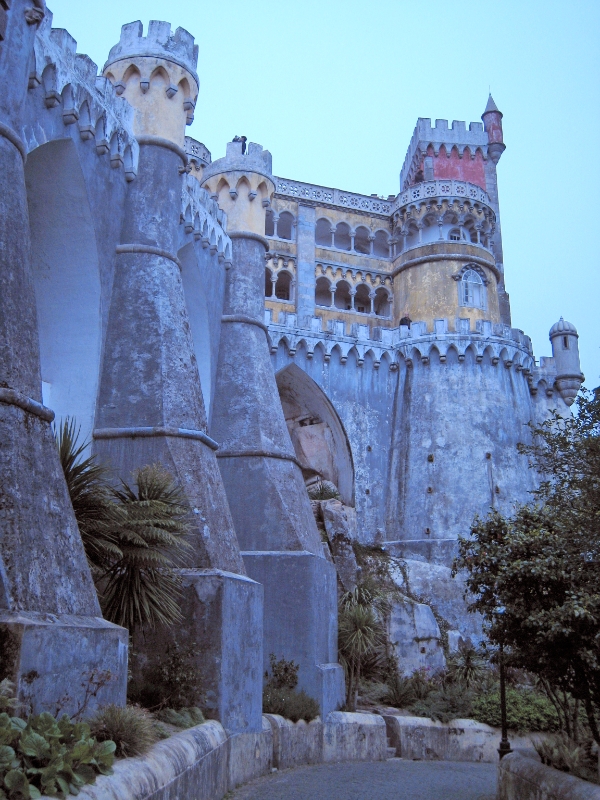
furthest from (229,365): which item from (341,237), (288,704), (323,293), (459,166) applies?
(459,166)

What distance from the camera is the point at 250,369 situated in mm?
21625

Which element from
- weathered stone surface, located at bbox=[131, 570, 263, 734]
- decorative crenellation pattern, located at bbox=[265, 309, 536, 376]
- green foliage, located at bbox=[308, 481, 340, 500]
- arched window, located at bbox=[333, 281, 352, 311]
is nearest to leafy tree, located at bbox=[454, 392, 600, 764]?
weathered stone surface, located at bbox=[131, 570, 263, 734]

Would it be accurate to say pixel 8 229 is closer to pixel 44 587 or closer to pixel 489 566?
pixel 44 587

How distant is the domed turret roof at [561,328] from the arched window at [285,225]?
1413cm

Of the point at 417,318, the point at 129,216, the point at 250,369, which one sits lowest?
the point at 250,369

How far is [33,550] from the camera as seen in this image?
8320 millimetres

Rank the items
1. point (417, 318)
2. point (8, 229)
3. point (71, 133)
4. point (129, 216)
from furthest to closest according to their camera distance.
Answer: point (417, 318)
point (129, 216)
point (71, 133)
point (8, 229)

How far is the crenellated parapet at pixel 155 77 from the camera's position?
18297 mm

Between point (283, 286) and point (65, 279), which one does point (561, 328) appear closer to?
point (283, 286)

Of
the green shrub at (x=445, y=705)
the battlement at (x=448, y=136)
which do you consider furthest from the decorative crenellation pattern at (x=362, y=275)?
the green shrub at (x=445, y=705)

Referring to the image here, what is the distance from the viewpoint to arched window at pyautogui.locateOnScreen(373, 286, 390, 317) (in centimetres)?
4109

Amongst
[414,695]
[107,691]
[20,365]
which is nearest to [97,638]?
[107,691]

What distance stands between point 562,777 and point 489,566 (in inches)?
139

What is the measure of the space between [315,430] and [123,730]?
86.0 feet
